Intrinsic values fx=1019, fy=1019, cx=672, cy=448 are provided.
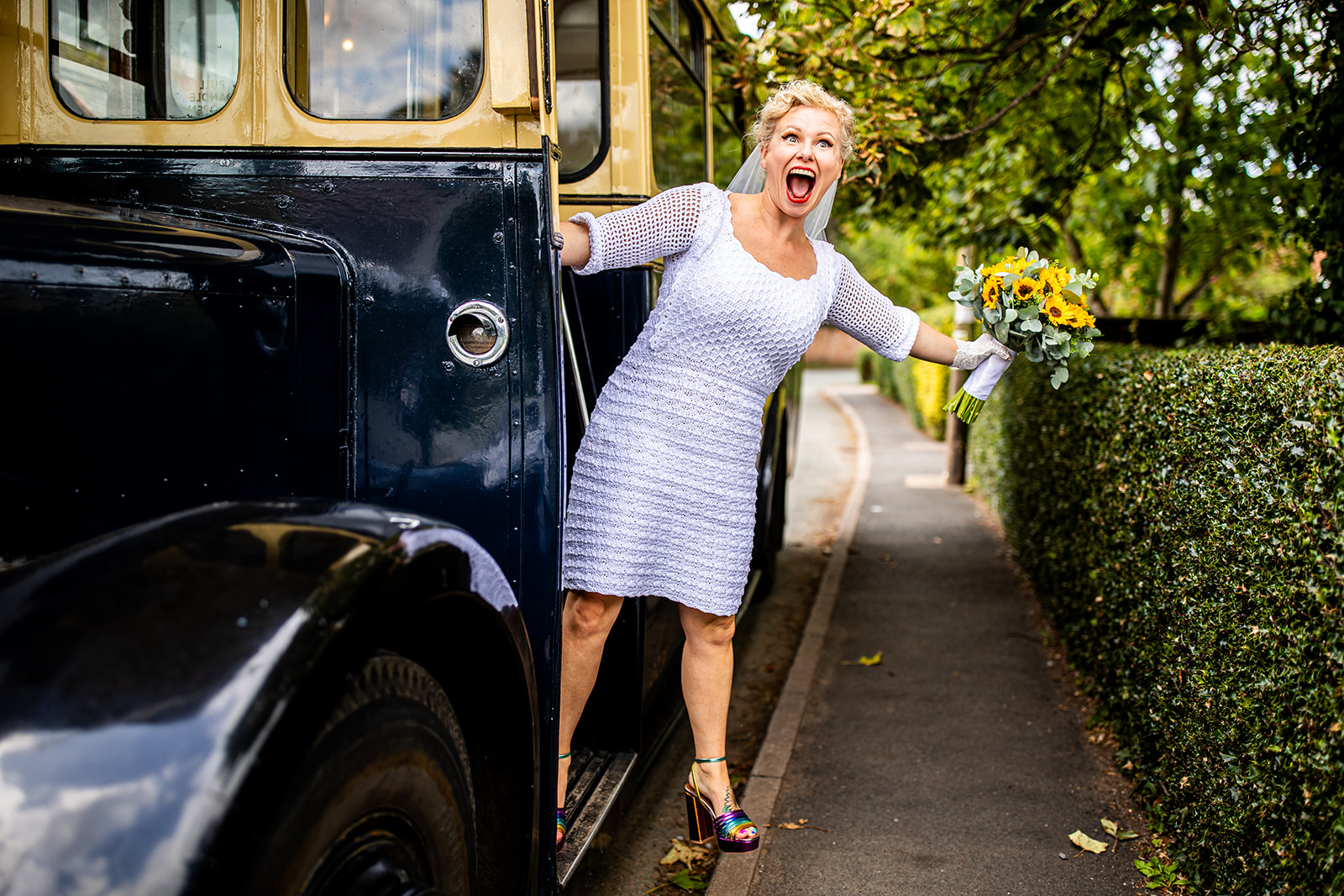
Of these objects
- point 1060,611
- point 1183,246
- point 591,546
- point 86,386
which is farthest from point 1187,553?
point 1183,246

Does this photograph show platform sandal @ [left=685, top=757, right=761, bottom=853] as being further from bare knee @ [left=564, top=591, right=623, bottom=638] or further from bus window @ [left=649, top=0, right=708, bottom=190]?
bus window @ [left=649, top=0, right=708, bottom=190]

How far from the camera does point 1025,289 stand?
2.86 m

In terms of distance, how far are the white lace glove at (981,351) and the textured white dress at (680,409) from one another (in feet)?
1.84

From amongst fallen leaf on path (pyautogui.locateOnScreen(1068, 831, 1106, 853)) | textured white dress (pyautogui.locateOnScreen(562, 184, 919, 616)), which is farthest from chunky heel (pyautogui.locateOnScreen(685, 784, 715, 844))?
fallen leaf on path (pyautogui.locateOnScreen(1068, 831, 1106, 853))

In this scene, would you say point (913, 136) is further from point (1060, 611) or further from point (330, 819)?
point (330, 819)

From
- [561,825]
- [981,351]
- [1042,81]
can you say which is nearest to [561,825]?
[561,825]

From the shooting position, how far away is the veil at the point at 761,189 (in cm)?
301

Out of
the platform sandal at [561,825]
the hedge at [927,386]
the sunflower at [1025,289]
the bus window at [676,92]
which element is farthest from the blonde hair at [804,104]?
the hedge at [927,386]

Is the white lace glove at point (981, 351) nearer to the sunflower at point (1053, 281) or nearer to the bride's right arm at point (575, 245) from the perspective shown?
the sunflower at point (1053, 281)

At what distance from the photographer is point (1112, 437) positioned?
4.05 m

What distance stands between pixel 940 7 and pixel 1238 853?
429 centimetres

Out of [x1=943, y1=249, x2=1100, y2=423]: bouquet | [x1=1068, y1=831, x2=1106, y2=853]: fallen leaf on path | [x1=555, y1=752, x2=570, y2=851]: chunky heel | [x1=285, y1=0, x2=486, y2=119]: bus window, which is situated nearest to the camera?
[x1=285, y1=0, x2=486, y2=119]: bus window

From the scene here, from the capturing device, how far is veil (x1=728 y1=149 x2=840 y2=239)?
3.01 m

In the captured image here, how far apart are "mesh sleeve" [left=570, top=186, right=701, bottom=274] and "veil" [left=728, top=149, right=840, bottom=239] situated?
16.5 inches
